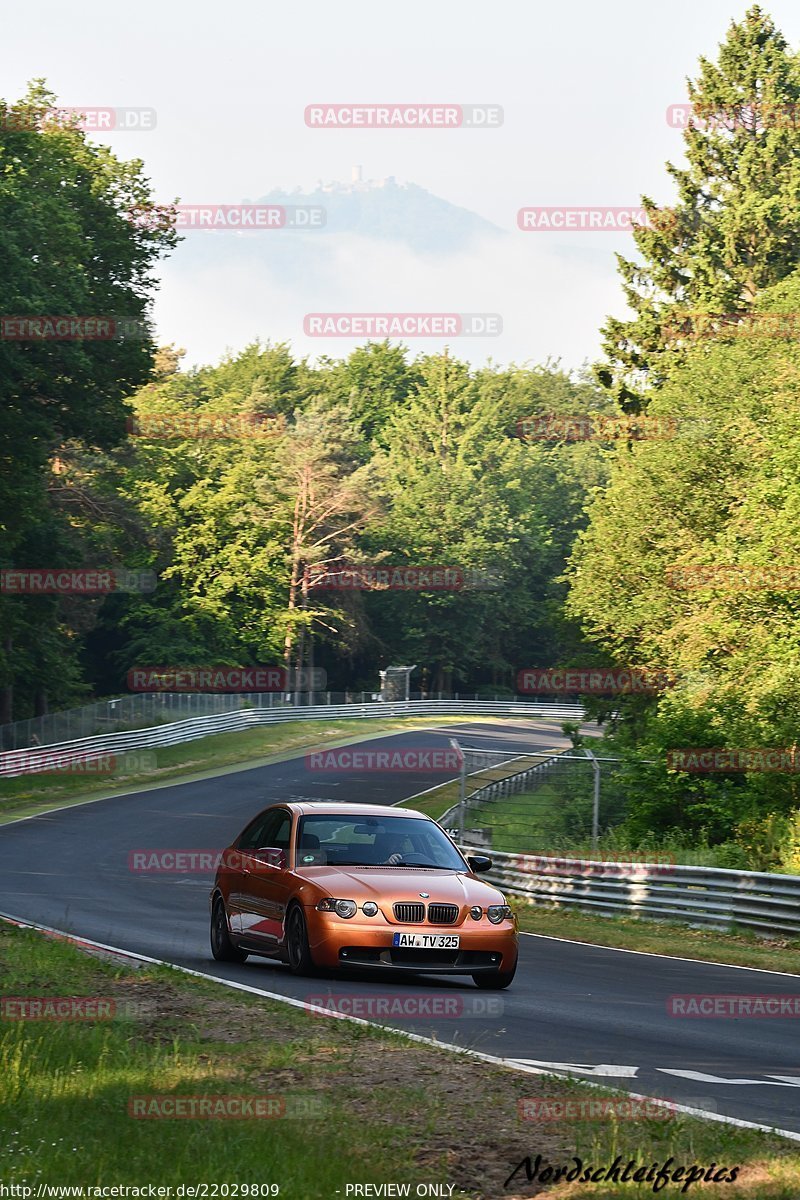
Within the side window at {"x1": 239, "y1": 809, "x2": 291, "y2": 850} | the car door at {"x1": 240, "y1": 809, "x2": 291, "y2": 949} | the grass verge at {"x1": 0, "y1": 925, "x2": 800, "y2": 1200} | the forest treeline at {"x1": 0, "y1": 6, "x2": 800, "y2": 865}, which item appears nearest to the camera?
the grass verge at {"x1": 0, "y1": 925, "x2": 800, "y2": 1200}

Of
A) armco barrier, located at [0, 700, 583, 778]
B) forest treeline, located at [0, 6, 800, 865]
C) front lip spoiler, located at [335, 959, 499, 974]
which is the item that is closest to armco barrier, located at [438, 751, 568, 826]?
forest treeline, located at [0, 6, 800, 865]

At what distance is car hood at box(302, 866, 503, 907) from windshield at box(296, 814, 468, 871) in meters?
0.21

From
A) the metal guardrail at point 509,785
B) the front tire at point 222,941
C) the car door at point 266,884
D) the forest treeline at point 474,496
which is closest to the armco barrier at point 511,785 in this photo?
the metal guardrail at point 509,785

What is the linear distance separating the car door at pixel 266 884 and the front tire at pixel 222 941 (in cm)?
42

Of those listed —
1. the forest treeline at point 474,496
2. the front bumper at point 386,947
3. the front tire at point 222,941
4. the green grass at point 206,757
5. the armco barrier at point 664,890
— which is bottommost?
the green grass at point 206,757

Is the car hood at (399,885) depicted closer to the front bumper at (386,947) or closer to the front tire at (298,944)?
the front bumper at (386,947)

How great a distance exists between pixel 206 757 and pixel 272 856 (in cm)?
4883

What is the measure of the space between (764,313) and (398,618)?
186 ft

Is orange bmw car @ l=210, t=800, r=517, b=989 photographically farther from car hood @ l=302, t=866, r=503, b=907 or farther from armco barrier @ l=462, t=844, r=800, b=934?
armco barrier @ l=462, t=844, r=800, b=934

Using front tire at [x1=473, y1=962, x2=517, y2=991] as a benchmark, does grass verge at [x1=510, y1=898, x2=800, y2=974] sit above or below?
below

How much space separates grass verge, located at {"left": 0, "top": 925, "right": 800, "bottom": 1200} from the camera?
6.43 m

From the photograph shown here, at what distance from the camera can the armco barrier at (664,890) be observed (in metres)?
21.0

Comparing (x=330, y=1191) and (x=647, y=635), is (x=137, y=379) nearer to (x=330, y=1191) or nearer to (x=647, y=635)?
(x=647, y=635)

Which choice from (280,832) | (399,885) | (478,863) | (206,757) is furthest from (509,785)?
(206,757)
